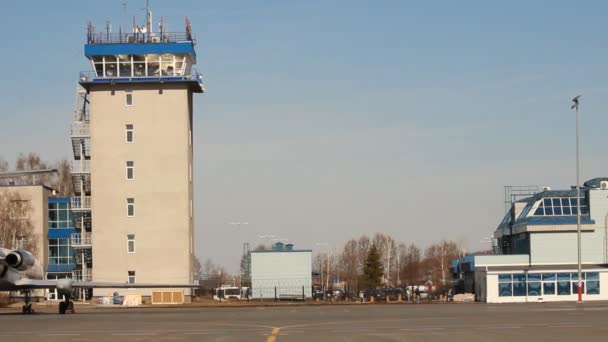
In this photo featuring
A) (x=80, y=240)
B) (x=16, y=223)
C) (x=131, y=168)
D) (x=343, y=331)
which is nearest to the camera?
(x=343, y=331)

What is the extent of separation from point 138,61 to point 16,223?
70.6 feet

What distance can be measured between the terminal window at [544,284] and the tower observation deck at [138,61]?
108 feet

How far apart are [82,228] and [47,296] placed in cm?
819

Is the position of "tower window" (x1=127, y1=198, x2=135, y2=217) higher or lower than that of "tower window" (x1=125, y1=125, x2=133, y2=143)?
lower

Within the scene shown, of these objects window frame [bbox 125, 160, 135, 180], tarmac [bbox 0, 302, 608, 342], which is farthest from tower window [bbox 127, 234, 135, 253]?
tarmac [bbox 0, 302, 608, 342]

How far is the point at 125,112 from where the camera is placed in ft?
272

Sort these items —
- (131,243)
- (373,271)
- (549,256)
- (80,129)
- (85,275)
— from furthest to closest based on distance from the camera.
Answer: (373,271), (80,129), (85,275), (131,243), (549,256)

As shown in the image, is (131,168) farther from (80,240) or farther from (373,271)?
(373,271)

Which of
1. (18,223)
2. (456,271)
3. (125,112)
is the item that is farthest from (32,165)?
(456,271)

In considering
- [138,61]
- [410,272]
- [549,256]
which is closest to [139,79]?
[138,61]

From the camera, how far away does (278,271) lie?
312ft

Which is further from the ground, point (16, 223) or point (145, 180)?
point (145, 180)

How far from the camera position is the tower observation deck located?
82.4 meters

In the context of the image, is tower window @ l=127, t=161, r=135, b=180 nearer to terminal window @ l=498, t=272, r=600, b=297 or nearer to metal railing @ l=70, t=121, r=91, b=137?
metal railing @ l=70, t=121, r=91, b=137
